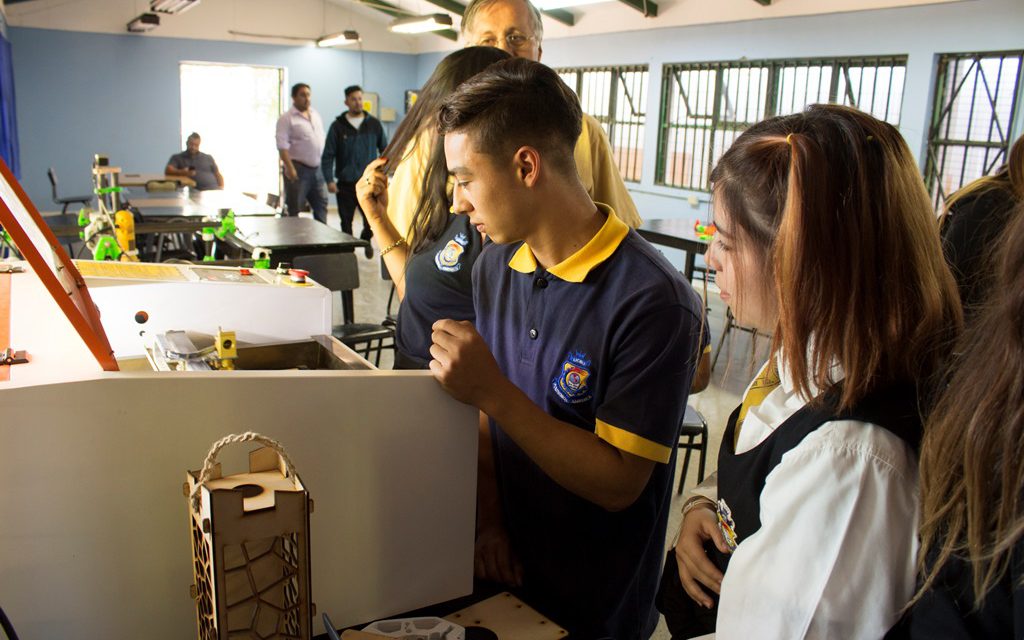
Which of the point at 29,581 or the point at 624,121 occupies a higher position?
the point at 624,121

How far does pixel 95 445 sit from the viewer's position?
79cm

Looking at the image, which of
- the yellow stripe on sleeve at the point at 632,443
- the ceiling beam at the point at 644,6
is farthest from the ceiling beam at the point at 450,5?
the yellow stripe on sleeve at the point at 632,443

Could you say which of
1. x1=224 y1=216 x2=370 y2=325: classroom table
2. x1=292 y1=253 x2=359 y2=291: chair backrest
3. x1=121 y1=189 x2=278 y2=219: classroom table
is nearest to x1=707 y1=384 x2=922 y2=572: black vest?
x1=224 y1=216 x2=370 y2=325: classroom table

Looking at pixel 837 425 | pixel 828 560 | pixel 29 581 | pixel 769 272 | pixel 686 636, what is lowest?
pixel 686 636

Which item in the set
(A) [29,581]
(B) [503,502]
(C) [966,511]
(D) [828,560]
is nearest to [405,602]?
(B) [503,502]

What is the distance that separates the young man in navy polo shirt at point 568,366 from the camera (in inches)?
40.3

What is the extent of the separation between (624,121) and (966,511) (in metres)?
8.58

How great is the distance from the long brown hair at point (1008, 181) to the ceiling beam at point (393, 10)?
10.3 meters

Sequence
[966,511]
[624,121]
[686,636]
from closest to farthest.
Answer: [966,511]
[686,636]
[624,121]

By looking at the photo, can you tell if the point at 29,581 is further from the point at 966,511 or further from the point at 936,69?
the point at 936,69

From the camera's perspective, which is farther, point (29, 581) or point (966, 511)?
point (29, 581)

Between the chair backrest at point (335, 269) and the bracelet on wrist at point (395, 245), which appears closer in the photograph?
the bracelet on wrist at point (395, 245)

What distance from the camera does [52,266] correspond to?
867 mm

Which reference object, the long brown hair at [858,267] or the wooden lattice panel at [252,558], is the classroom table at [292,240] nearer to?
the wooden lattice panel at [252,558]
